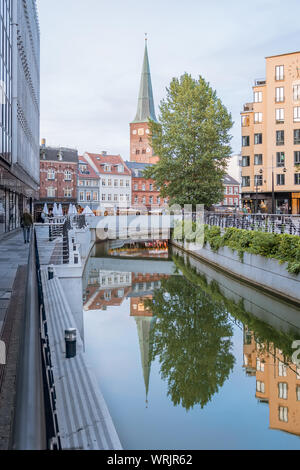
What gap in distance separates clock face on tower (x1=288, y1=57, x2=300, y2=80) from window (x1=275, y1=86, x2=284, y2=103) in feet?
5.52

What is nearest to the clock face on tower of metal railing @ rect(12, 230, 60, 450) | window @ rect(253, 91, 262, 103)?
window @ rect(253, 91, 262, 103)

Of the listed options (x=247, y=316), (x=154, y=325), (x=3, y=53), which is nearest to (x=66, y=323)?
(x=154, y=325)

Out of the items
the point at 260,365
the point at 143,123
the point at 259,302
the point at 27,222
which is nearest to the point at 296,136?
the point at 259,302

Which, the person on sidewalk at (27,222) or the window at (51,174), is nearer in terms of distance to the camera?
the person on sidewalk at (27,222)

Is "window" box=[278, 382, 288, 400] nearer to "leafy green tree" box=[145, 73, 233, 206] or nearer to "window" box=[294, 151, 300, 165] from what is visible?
"leafy green tree" box=[145, 73, 233, 206]

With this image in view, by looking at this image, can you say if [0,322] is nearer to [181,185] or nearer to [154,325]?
[154,325]

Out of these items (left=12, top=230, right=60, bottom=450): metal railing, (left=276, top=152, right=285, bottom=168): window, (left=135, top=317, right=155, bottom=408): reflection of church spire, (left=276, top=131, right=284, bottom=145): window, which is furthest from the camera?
(left=276, top=152, right=285, bottom=168): window

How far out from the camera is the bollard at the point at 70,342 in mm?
5926

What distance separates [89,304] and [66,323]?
10.9 m

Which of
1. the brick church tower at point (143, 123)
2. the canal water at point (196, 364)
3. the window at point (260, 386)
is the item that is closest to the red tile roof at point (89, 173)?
the brick church tower at point (143, 123)

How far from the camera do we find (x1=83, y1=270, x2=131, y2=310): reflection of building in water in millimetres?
18391

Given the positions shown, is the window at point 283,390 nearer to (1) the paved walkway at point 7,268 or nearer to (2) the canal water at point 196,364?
(2) the canal water at point 196,364

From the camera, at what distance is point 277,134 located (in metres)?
48.3

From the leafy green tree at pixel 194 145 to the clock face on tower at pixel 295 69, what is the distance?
15073 millimetres
